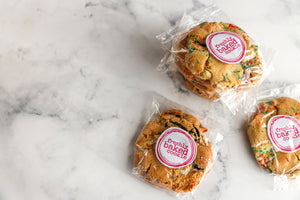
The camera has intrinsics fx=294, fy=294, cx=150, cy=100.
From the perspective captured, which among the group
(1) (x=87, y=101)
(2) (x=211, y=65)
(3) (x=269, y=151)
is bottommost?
(3) (x=269, y=151)

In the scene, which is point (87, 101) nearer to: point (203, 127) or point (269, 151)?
point (203, 127)

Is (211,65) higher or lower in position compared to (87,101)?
higher

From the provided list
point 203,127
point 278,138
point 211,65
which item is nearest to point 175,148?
point 203,127

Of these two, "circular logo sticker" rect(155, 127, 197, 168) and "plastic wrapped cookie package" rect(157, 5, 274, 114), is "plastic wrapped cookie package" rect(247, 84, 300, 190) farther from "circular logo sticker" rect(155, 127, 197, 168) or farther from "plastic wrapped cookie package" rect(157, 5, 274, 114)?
"circular logo sticker" rect(155, 127, 197, 168)

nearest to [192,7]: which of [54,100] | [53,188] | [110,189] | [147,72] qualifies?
[147,72]

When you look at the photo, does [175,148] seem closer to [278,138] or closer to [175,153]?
[175,153]

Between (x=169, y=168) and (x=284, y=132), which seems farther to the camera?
(x=284, y=132)
